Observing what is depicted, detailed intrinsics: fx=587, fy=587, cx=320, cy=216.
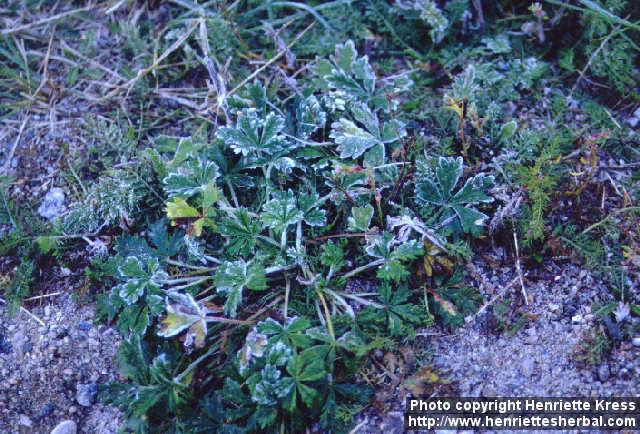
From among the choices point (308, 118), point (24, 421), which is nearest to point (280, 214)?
point (308, 118)

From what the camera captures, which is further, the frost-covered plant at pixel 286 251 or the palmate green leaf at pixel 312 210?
the palmate green leaf at pixel 312 210

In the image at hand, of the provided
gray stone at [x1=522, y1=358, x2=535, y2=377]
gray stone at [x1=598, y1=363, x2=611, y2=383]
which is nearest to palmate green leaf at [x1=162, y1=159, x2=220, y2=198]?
gray stone at [x1=522, y1=358, x2=535, y2=377]

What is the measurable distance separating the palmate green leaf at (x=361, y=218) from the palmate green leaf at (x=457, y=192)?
240mm

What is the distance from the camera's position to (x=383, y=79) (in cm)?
287

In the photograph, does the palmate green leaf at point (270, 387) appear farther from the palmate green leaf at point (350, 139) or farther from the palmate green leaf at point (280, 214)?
the palmate green leaf at point (350, 139)

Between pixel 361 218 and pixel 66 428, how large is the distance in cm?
137

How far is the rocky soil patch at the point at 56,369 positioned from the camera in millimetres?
2236

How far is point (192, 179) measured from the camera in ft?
7.93

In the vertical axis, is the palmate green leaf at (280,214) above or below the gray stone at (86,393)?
above

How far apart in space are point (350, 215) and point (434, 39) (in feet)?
3.56

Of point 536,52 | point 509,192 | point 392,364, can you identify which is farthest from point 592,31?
point 392,364

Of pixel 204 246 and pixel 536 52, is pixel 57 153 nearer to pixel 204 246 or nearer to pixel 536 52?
pixel 204 246

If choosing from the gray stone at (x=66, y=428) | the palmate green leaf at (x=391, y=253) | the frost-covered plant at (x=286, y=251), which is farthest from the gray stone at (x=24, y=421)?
the palmate green leaf at (x=391, y=253)

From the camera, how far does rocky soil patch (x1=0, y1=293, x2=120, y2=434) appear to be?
224cm
